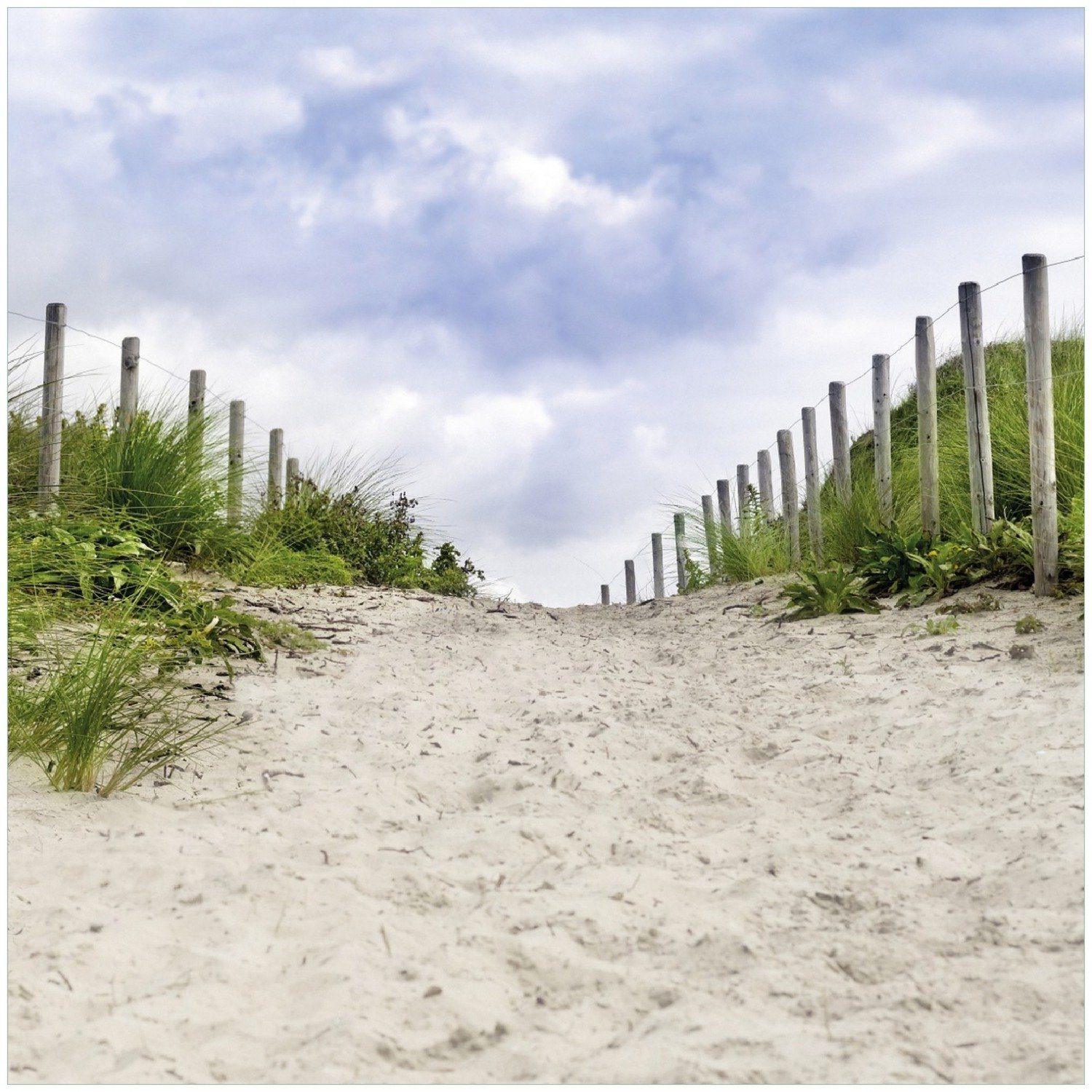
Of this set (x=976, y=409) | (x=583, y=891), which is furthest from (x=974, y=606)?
(x=583, y=891)

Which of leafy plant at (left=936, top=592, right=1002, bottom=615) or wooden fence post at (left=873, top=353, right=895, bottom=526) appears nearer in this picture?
leafy plant at (left=936, top=592, right=1002, bottom=615)

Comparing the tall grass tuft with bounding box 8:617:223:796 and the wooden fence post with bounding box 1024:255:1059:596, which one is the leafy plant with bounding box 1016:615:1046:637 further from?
the tall grass tuft with bounding box 8:617:223:796

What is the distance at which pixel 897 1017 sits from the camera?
1991mm

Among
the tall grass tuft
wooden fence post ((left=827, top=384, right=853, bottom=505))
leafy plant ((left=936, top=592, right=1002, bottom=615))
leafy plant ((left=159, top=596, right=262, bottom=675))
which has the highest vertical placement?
wooden fence post ((left=827, top=384, right=853, bottom=505))

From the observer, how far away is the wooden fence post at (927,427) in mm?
7031

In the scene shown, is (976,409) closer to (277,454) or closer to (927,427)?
(927,427)

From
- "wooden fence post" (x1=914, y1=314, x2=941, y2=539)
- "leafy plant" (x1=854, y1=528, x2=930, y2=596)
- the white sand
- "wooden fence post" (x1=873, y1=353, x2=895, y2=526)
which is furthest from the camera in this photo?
"wooden fence post" (x1=873, y1=353, x2=895, y2=526)

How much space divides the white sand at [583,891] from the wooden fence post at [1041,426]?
3.28ft

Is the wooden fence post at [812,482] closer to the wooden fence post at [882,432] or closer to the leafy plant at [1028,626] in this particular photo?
the wooden fence post at [882,432]

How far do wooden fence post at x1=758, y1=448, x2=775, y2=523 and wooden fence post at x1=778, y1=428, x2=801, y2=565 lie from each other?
311mm

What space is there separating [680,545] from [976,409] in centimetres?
549

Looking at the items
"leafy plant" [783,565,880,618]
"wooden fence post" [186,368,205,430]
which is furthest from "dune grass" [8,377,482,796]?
"leafy plant" [783,565,880,618]

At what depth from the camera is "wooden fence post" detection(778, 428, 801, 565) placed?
31.3ft

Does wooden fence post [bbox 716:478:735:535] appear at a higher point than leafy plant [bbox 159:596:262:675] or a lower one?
higher
